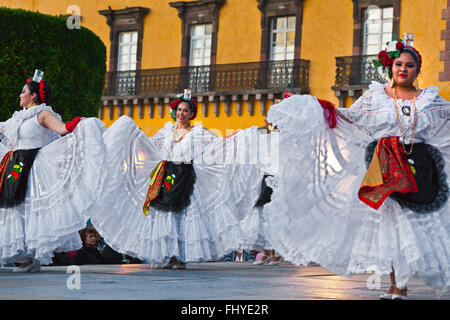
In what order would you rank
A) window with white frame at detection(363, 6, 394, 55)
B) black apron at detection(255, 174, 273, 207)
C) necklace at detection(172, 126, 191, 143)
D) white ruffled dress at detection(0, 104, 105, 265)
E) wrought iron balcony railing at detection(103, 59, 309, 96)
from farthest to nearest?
wrought iron balcony railing at detection(103, 59, 309, 96), window with white frame at detection(363, 6, 394, 55), black apron at detection(255, 174, 273, 207), necklace at detection(172, 126, 191, 143), white ruffled dress at detection(0, 104, 105, 265)

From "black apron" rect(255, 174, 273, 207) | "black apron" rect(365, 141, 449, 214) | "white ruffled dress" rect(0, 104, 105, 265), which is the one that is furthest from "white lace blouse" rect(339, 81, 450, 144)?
"black apron" rect(255, 174, 273, 207)

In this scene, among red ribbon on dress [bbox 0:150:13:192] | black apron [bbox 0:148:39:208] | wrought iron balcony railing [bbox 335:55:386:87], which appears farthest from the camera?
wrought iron balcony railing [bbox 335:55:386:87]

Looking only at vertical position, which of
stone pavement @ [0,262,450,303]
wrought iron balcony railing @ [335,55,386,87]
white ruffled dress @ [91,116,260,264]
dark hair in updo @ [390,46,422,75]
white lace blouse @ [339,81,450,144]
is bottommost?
stone pavement @ [0,262,450,303]

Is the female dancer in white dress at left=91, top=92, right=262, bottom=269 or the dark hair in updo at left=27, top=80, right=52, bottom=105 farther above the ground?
the dark hair in updo at left=27, top=80, right=52, bottom=105

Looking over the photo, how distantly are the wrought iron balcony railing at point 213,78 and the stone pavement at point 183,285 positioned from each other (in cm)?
2138

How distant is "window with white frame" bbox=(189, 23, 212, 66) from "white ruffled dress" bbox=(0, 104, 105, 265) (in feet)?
82.2

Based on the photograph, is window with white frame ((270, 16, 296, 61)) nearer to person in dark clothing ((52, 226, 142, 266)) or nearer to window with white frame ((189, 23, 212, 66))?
window with white frame ((189, 23, 212, 66))

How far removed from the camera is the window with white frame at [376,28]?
101 ft

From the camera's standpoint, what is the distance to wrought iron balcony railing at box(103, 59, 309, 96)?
106 ft

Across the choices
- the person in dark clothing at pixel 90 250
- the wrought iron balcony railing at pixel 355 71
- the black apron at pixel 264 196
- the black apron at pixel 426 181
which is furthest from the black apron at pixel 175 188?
the wrought iron balcony railing at pixel 355 71

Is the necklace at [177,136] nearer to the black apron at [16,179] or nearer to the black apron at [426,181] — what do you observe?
the black apron at [16,179]

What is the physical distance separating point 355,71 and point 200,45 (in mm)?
6634

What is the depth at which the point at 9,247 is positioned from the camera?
32.3 feet
